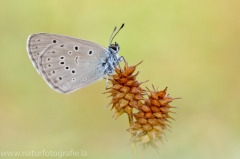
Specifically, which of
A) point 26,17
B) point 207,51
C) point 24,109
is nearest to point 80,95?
point 24,109

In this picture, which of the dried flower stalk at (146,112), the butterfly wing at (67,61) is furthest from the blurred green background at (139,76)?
the dried flower stalk at (146,112)

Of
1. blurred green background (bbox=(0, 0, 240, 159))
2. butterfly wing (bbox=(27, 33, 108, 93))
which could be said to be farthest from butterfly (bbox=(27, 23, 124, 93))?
blurred green background (bbox=(0, 0, 240, 159))

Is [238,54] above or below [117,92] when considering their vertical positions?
above

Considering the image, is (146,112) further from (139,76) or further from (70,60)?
(139,76)

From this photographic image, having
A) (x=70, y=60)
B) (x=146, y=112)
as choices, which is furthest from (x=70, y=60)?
(x=146, y=112)

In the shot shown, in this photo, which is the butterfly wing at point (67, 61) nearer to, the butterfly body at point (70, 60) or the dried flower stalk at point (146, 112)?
the butterfly body at point (70, 60)

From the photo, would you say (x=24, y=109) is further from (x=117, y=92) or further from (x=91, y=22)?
(x=117, y=92)

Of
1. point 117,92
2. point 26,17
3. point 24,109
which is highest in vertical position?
point 26,17
